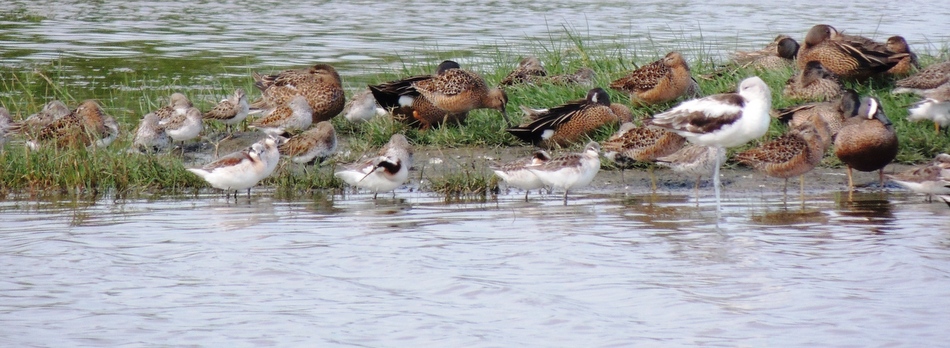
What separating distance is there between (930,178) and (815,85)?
2630 mm

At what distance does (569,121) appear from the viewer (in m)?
12.5

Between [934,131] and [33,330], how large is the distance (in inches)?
342

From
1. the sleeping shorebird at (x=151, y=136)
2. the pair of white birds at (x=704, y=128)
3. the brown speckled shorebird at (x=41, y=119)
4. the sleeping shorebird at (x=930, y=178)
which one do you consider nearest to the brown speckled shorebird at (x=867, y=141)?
the sleeping shorebird at (x=930, y=178)

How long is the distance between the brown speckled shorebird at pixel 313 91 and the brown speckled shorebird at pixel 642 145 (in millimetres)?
3476

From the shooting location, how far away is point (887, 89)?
44.4ft

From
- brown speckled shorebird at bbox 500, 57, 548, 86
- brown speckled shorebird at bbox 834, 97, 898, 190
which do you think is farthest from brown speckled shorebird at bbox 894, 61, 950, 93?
brown speckled shorebird at bbox 500, 57, 548, 86

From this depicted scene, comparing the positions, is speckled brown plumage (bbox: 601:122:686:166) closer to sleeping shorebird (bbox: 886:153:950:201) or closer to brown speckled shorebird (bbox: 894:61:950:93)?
sleeping shorebird (bbox: 886:153:950:201)

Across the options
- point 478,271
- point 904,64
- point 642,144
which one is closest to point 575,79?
point 642,144

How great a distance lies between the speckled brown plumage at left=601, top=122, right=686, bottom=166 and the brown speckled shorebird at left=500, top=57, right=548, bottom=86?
10.6 feet

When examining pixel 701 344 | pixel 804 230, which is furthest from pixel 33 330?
pixel 804 230

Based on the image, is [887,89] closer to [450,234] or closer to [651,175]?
[651,175]

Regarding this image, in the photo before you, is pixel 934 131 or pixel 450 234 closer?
pixel 450 234

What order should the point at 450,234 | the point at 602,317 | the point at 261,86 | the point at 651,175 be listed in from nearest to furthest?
the point at 602,317
the point at 450,234
the point at 651,175
the point at 261,86

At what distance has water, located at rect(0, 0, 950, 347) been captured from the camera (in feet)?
23.2
